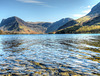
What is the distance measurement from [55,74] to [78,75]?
271 centimetres

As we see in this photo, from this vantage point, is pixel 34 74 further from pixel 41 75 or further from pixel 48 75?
pixel 48 75

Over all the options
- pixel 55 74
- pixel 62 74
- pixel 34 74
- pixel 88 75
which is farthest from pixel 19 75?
pixel 88 75

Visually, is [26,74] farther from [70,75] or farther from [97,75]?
[97,75]

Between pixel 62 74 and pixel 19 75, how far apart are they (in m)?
5.18

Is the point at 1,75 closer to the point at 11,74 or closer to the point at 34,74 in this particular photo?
the point at 11,74

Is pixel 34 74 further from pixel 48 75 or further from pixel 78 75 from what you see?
pixel 78 75

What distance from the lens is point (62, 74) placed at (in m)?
12.0

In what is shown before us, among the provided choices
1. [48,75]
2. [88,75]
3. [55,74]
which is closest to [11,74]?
[48,75]

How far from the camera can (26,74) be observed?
481 inches

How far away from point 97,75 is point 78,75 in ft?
7.10

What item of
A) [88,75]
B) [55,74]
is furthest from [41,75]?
[88,75]

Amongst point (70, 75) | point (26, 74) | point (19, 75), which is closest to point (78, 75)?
point (70, 75)

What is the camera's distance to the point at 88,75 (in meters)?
11.6

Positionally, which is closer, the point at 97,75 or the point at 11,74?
the point at 97,75
